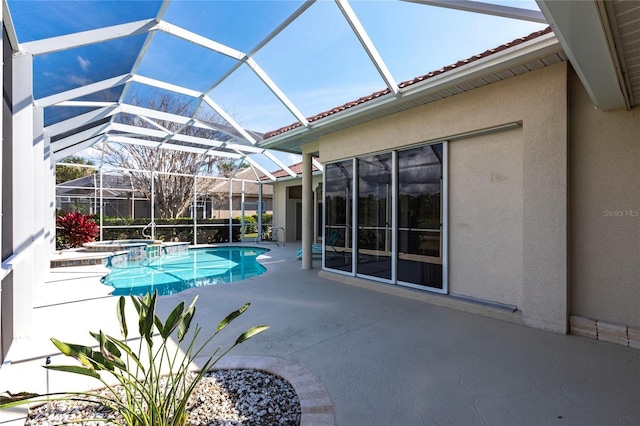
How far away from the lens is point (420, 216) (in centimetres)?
665

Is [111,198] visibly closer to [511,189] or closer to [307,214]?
[307,214]

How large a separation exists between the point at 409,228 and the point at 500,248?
1.80 meters

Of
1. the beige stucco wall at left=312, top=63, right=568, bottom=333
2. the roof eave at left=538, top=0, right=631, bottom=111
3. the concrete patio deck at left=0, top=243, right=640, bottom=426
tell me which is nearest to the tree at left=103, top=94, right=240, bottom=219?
the concrete patio deck at left=0, top=243, right=640, bottom=426

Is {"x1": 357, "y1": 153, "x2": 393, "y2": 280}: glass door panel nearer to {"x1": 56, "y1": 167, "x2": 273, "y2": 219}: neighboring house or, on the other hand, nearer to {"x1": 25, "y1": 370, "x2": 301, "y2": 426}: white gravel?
{"x1": 25, "y1": 370, "x2": 301, "y2": 426}: white gravel

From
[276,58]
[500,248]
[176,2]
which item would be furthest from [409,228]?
[176,2]

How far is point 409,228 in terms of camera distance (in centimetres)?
684

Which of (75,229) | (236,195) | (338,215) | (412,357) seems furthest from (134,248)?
(236,195)

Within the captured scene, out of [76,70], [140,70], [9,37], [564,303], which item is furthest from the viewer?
[140,70]

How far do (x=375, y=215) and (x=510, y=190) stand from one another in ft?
9.75

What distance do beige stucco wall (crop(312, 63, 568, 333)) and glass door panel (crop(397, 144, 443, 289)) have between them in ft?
0.94

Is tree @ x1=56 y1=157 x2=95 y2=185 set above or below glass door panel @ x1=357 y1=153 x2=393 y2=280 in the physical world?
above

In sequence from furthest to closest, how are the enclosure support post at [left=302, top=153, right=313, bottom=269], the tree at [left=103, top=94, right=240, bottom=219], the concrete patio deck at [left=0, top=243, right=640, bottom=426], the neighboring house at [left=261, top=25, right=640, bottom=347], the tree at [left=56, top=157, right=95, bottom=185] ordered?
the tree at [left=56, top=157, right=95, bottom=185] < the tree at [left=103, top=94, right=240, bottom=219] < the enclosure support post at [left=302, top=153, right=313, bottom=269] < the neighboring house at [left=261, top=25, right=640, bottom=347] < the concrete patio deck at [left=0, top=243, right=640, bottom=426]

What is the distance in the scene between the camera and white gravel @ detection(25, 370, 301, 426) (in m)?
2.65

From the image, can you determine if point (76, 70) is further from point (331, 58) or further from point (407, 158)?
point (407, 158)
